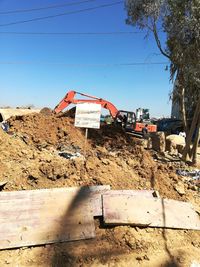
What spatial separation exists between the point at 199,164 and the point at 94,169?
24.2 feet

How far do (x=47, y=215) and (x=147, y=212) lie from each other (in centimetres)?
174

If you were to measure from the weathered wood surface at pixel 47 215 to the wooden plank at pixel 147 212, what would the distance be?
0.24m

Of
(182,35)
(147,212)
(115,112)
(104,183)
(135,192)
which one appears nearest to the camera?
(147,212)

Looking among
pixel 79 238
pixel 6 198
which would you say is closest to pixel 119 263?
pixel 79 238

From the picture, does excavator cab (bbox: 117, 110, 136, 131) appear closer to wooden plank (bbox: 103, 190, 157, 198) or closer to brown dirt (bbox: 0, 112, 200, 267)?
brown dirt (bbox: 0, 112, 200, 267)

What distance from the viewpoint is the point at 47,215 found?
5.47 m

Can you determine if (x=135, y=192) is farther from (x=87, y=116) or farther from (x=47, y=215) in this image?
(x=87, y=116)

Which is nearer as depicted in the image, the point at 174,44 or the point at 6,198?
the point at 6,198

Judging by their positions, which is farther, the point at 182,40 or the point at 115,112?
the point at 115,112

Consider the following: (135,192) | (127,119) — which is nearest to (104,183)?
(135,192)

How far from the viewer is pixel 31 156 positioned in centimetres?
755

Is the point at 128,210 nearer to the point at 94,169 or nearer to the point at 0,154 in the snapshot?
the point at 94,169

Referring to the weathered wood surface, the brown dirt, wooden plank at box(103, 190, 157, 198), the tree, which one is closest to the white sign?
the brown dirt

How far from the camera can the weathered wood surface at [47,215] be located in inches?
201
